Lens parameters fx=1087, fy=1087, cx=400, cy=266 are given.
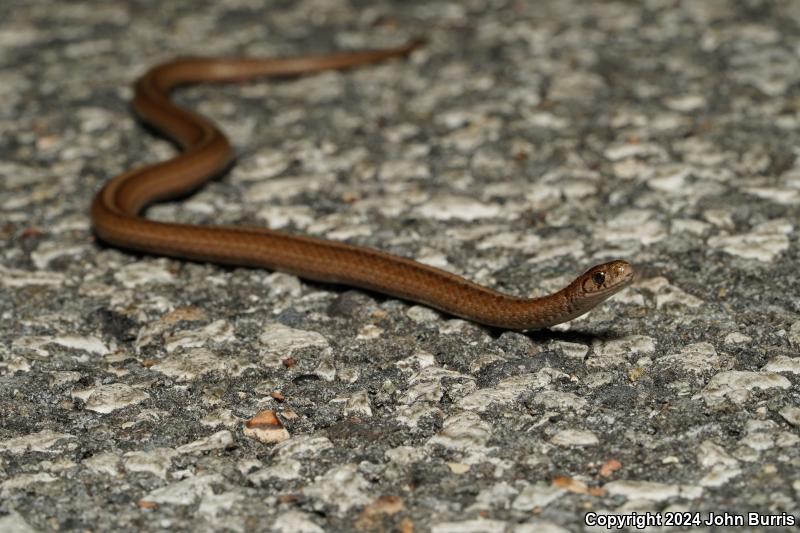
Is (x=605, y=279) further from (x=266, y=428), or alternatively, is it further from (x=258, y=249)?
(x=258, y=249)

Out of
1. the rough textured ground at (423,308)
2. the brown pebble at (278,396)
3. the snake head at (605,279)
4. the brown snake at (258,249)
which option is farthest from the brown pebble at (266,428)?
the snake head at (605,279)

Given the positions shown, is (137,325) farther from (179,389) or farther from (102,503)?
(102,503)

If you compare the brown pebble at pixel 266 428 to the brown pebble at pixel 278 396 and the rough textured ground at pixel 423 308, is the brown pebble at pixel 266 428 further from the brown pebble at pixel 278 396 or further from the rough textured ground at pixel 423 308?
the brown pebble at pixel 278 396

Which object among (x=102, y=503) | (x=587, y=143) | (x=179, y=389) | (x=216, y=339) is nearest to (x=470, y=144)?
(x=587, y=143)

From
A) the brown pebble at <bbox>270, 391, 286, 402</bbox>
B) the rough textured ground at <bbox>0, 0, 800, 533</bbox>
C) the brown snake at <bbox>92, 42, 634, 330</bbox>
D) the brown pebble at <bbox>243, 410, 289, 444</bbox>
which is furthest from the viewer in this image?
the brown snake at <bbox>92, 42, 634, 330</bbox>

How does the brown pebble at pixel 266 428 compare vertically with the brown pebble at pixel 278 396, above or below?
above

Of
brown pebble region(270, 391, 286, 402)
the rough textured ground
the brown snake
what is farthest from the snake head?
brown pebble region(270, 391, 286, 402)

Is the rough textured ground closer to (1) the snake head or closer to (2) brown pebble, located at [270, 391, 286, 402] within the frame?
(2) brown pebble, located at [270, 391, 286, 402]
